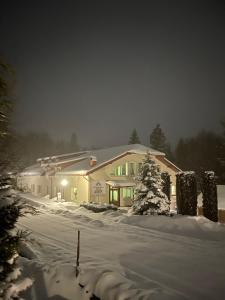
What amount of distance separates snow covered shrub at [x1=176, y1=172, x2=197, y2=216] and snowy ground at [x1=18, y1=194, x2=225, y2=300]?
253cm

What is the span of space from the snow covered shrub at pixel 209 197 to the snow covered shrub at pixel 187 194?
108 centimetres

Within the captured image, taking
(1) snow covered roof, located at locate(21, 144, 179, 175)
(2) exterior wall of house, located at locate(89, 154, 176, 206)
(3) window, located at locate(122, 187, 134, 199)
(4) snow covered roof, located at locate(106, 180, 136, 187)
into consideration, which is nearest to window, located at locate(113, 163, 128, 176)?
(2) exterior wall of house, located at locate(89, 154, 176, 206)

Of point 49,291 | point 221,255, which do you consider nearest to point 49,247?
point 49,291

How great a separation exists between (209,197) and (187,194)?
1.74 m

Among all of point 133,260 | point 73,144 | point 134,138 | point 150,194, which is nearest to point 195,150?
point 134,138

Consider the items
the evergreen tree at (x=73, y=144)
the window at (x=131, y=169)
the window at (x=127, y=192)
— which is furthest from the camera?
the evergreen tree at (x=73, y=144)

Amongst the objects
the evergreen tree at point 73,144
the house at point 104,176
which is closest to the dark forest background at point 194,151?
the house at point 104,176

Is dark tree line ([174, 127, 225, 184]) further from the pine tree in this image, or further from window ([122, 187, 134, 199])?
the pine tree

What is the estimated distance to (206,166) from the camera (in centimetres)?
6531

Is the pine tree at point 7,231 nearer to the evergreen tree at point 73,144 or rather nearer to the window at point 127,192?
the window at point 127,192

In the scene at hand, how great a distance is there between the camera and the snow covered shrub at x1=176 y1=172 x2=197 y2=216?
832 inches

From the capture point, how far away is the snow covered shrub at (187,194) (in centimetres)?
2112

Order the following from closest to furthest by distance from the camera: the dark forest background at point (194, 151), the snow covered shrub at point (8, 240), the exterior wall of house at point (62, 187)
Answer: the snow covered shrub at point (8, 240), the exterior wall of house at point (62, 187), the dark forest background at point (194, 151)

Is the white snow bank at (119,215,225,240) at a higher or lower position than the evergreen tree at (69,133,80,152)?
lower
